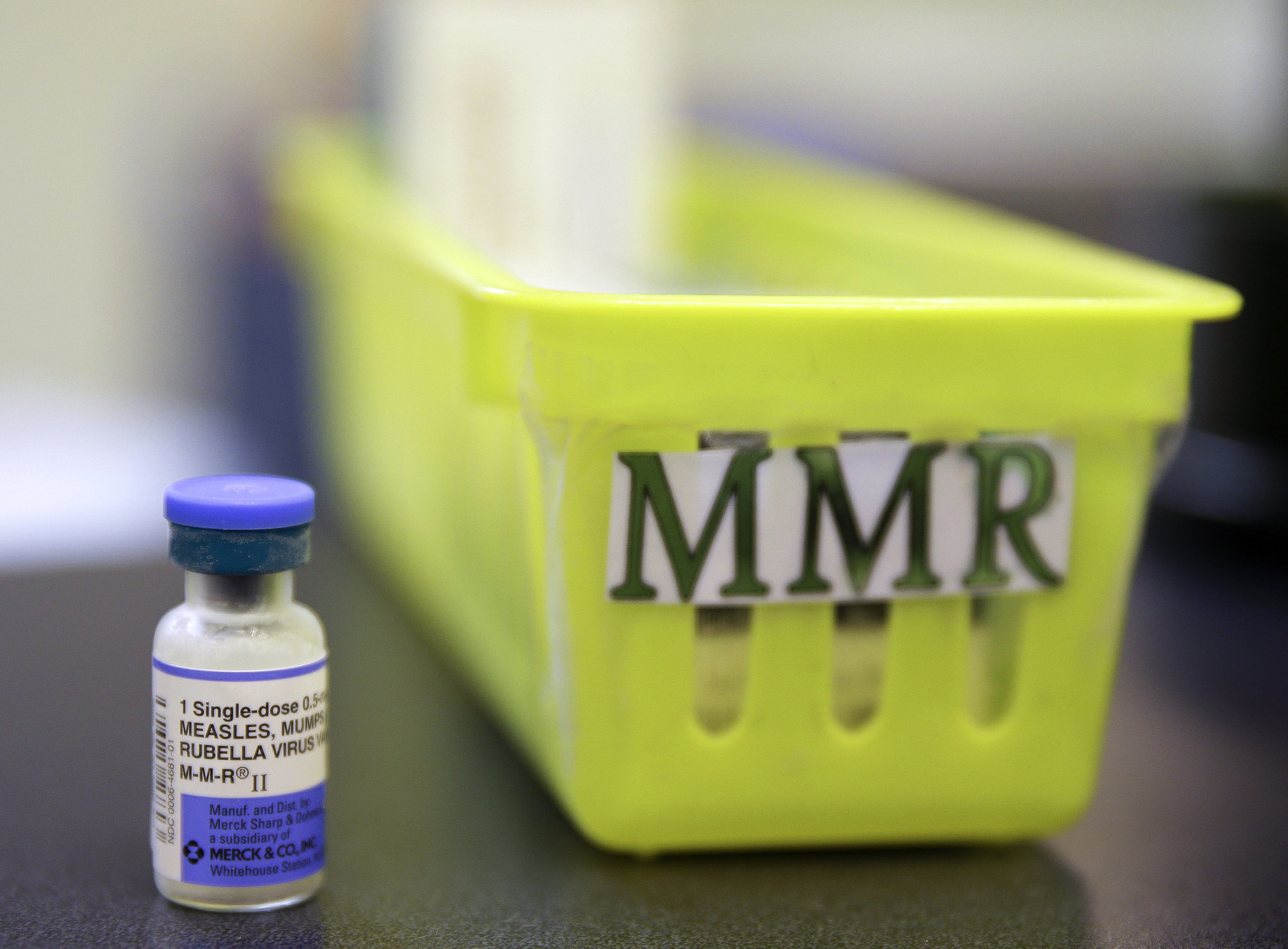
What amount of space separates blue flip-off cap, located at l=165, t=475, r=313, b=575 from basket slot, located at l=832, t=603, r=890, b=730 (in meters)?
0.20

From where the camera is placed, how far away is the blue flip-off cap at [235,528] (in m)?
0.49

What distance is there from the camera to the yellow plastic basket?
1.66 ft

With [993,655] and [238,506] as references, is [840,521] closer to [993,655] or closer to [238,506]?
[993,655]

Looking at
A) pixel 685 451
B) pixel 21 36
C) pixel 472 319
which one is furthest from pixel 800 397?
pixel 21 36

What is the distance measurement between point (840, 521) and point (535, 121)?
627 mm

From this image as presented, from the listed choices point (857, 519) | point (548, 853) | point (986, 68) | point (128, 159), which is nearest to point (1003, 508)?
point (857, 519)

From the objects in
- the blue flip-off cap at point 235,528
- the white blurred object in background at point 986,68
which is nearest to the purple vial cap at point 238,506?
the blue flip-off cap at point 235,528

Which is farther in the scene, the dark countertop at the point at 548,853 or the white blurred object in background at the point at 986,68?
the white blurred object in background at the point at 986,68

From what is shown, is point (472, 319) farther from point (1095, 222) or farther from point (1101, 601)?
point (1095, 222)

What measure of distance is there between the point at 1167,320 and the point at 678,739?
0.24m

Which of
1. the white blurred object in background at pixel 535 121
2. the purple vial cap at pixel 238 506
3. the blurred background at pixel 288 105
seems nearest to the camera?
the purple vial cap at pixel 238 506

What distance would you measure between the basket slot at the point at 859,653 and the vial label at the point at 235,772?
0.64ft

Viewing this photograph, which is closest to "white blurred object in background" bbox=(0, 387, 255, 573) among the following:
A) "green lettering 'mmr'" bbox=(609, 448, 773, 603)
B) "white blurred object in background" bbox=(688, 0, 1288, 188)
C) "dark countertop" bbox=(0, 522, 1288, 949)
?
"dark countertop" bbox=(0, 522, 1288, 949)

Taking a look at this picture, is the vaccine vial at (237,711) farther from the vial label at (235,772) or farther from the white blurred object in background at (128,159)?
the white blurred object in background at (128,159)
